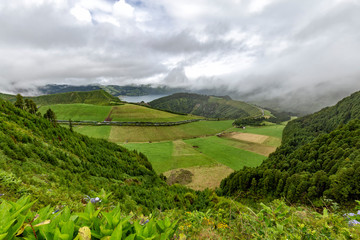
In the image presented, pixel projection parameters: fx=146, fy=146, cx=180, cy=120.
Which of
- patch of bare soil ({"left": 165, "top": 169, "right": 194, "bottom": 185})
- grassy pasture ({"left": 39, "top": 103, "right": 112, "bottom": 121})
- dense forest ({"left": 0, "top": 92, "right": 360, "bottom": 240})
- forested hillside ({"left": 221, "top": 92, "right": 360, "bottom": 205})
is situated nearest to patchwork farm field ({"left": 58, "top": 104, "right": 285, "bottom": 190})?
grassy pasture ({"left": 39, "top": 103, "right": 112, "bottom": 121})

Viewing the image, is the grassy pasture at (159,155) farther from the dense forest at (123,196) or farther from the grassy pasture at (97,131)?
the grassy pasture at (97,131)

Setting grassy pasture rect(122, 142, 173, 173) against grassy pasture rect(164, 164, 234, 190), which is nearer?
grassy pasture rect(164, 164, 234, 190)

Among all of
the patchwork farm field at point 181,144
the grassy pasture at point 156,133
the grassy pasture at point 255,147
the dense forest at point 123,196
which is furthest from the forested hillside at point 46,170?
the grassy pasture at point 156,133

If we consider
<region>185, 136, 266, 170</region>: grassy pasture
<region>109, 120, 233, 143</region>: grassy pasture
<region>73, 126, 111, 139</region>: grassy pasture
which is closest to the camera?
<region>185, 136, 266, 170</region>: grassy pasture

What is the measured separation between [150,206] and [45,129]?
563 inches

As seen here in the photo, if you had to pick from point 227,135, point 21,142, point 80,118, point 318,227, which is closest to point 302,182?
point 318,227

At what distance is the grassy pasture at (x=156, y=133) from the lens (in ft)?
298

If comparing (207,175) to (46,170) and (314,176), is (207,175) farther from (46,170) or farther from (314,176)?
(46,170)

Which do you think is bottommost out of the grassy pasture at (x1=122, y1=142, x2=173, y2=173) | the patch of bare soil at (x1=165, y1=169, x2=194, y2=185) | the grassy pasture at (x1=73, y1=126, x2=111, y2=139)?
the patch of bare soil at (x1=165, y1=169, x2=194, y2=185)

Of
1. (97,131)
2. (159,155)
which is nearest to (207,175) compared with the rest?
(159,155)

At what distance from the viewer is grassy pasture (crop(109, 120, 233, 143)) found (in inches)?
3573

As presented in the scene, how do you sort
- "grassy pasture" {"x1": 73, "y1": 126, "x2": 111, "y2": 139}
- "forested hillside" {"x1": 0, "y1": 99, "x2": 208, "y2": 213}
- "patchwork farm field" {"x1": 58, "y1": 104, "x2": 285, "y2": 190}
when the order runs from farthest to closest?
"grassy pasture" {"x1": 73, "y1": 126, "x2": 111, "y2": 139} < "patchwork farm field" {"x1": 58, "y1": 104, "x2": 285, "y2": 190} < "forested hillside" {"x1": 0, "y1": 99, "x2": 208, "y2": 213}

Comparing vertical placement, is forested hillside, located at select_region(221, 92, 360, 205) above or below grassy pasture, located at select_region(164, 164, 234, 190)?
above

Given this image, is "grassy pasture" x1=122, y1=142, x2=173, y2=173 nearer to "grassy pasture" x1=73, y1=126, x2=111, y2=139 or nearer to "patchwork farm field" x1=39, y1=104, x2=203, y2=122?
"grassy pasture" x1=73, y1=126, x2=111, y2=139
